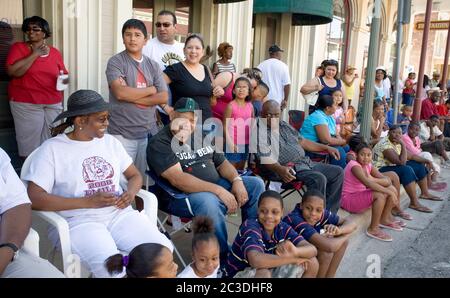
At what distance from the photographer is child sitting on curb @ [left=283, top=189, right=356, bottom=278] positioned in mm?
2904

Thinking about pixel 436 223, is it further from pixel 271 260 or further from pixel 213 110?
pixel 271 260

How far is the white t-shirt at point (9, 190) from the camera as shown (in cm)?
225

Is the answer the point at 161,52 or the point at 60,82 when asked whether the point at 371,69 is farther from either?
the point at 60,82

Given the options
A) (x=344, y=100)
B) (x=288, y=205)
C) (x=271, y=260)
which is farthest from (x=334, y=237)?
(x=344, y=100)

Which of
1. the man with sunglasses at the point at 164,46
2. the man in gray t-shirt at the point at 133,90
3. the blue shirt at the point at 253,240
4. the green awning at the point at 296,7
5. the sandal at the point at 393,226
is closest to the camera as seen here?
the blue shirt at the point at 253,240

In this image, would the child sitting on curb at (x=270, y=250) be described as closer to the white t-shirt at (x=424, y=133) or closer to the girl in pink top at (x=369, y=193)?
the girl in pink top at (x=369, y=193)

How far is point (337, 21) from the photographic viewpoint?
11586 millimetres

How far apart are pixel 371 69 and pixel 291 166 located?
1907 mm

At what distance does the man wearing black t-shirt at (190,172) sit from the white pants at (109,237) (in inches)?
16.2

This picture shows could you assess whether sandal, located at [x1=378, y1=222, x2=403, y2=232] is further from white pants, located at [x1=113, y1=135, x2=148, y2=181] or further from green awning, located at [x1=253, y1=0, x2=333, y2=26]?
green awning, located at [x1=253, y1=0, x2=333, y2=26]

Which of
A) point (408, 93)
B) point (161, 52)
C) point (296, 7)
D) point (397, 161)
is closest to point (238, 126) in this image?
point (161, 52)

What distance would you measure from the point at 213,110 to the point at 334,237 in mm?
2208

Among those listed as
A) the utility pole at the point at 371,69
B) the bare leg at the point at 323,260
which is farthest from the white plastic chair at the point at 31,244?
the utility pole at the point at 371,69

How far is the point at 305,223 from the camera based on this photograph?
9.79 feet
